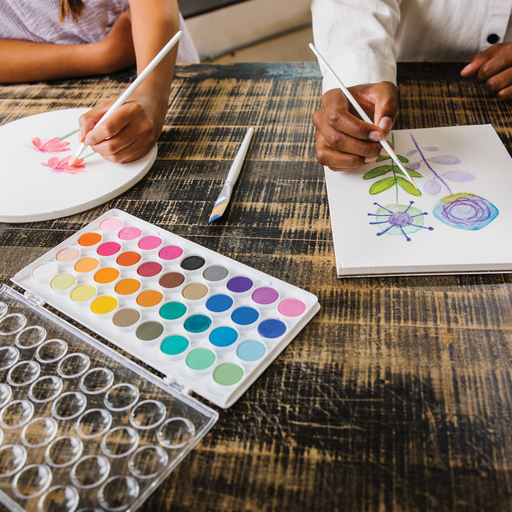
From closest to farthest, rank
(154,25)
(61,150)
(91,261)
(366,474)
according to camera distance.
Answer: (366,474)
(91,261)
(61,150)
(154,25)

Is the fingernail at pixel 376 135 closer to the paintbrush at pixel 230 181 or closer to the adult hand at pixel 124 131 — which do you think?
the paintbrush at pixel 230 181

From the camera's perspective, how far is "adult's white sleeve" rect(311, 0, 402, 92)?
85 centimetres

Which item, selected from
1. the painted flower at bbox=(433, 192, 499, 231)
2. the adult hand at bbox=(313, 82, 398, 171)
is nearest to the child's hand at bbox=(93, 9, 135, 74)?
the adult hand at bbox=(313, 82, 398, 171)

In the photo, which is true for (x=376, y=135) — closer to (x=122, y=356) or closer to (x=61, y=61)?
(x=122, y=356)

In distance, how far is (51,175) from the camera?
771 millimetres

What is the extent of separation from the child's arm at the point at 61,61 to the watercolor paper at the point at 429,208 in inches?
28.2

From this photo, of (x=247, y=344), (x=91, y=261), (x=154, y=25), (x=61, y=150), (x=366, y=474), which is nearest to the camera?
(x=366, y=474)

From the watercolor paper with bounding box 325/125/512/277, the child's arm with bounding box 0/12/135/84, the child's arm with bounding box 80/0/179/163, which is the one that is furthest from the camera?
the child's arm with bounding box 0/12/135/84

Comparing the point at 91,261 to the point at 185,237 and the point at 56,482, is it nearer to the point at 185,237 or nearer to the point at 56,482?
the point at 185,237

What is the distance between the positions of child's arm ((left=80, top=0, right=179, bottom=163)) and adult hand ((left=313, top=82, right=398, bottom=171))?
1.04 feet

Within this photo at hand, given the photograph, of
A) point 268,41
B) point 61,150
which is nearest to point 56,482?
point 61,150

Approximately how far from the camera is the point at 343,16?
0.92 m

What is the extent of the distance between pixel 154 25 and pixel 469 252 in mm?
879

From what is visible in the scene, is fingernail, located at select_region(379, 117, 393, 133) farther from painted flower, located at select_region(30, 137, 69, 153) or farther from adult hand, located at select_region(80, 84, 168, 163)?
painted flower, located at select_region(30, 137, 69, 153)
